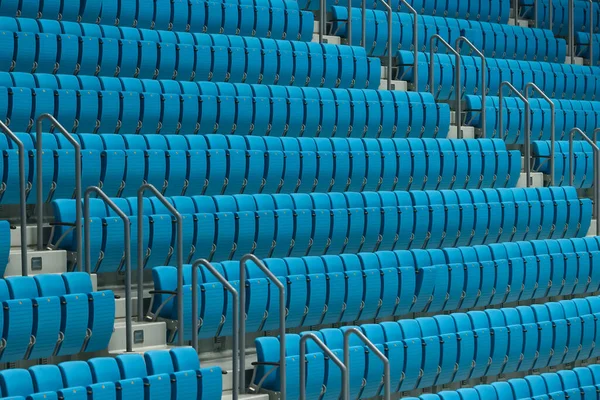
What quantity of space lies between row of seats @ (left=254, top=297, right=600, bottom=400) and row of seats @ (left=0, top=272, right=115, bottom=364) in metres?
0.59

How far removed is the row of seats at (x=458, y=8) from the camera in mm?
6950

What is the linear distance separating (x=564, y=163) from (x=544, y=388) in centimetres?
218

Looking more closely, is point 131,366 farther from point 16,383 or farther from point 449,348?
point 449,348

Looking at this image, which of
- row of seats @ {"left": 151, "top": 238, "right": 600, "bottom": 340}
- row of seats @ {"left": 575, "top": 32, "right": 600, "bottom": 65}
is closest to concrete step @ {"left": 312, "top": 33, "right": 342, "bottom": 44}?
row of seats @ {"left": 151, "top": 238, "right": 600, "bottom": 340}

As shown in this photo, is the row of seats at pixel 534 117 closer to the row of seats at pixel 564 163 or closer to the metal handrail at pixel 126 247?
the row of seats at pixel 564 163

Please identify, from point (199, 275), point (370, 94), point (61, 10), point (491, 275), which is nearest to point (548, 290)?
point (491, 275)

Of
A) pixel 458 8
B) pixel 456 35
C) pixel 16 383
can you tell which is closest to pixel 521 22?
pixel 458 8

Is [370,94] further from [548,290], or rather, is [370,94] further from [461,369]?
[461,369]

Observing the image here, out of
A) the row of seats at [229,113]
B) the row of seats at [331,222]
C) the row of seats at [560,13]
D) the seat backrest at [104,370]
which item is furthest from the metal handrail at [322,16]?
the seat backrest at [104,370]

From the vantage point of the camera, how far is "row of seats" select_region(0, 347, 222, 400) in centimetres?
311

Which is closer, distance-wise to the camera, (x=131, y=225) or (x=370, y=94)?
(x=131, y=225)

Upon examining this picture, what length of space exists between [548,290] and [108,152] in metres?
2.30

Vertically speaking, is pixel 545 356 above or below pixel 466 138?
below

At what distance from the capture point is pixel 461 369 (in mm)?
4574
